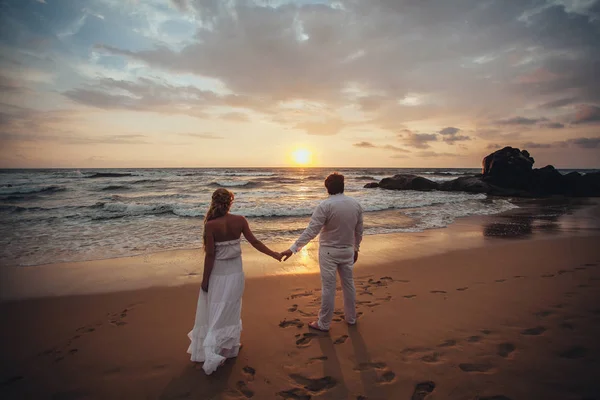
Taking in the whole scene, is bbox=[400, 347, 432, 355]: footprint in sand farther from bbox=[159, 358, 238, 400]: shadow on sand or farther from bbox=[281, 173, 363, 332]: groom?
bbox=[159, 358, 238, 400]: shadow on sand

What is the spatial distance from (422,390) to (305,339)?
4.96 ft

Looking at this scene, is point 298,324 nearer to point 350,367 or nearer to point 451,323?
point 350,367

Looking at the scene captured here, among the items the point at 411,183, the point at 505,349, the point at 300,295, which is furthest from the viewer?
the point at 411,183

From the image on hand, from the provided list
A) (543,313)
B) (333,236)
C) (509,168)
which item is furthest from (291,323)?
(509,168)

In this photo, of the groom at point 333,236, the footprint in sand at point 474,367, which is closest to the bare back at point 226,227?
the groom at point 333,236

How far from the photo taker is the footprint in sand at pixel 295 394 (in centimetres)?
291

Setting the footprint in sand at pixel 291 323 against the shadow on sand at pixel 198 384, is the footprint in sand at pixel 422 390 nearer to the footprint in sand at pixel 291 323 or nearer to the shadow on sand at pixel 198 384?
the footprint in sand at pixel 291 323

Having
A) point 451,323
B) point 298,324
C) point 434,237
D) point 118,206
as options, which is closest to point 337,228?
point 298,324

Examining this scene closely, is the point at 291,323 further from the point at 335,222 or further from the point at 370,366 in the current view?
the point at 335,222

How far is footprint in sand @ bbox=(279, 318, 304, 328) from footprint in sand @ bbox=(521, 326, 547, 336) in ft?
9.60

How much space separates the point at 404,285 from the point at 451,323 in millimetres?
1656

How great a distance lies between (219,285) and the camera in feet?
11.2

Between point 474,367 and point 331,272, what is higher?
point 331,272

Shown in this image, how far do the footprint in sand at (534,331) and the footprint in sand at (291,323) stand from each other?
9.60 feet
